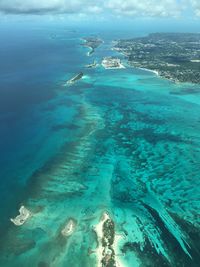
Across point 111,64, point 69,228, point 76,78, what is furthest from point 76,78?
point 69,228

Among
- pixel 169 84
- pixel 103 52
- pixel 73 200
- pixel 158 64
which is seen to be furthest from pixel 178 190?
pixel 103 52

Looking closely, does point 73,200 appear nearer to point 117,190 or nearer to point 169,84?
point 117,190

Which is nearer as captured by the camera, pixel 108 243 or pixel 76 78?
pixel 108 243

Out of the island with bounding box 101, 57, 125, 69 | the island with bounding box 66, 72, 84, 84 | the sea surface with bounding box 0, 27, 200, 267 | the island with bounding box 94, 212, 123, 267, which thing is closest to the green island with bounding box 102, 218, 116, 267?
the island with bounding box 94, 212, 123, 267

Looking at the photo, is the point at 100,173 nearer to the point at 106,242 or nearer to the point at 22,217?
the point at 22,217

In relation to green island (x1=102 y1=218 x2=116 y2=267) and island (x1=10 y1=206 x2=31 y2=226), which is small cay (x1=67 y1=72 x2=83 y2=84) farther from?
green island (x1=102 y1=218 x2=116 y2=267)

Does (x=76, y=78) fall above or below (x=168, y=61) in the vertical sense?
above

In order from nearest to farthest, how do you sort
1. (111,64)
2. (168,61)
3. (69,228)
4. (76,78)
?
(69,228) < (76,78) < (111,64) < (168,61)

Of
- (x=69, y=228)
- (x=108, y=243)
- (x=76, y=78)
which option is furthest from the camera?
(x=76, y=78)
